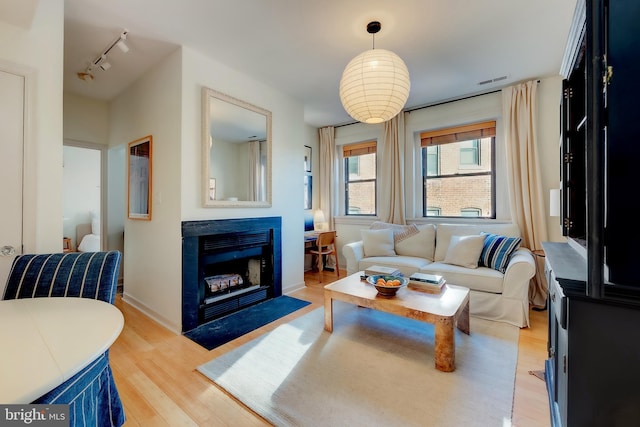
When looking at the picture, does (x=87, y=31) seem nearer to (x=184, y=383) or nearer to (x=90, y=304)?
(x=90, y=304)

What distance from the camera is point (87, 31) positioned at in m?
2.38

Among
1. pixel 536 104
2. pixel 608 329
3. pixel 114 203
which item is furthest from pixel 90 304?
pixel 536 104

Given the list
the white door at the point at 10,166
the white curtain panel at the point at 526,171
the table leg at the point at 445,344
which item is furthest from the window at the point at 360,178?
the white door at the point at 10,166

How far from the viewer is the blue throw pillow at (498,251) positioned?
9.66ft

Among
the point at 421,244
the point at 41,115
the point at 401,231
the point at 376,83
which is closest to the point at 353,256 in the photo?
the point at 401,231

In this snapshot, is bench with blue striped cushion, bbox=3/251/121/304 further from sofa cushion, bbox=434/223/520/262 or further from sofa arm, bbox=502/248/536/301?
sofa cushion, bbox=434/223/520/262

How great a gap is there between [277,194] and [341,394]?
2.51 m

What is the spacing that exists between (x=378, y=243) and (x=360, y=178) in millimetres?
1587

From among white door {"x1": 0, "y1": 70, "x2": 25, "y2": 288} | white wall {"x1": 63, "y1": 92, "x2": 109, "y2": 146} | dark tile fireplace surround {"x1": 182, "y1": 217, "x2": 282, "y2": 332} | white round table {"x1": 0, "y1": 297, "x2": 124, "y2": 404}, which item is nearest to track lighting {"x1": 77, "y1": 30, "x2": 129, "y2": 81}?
white wall {"x1": 63, "y1": 92, "x2": 109, "y2": 146}

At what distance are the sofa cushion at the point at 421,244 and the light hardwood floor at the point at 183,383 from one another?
4.34 ft

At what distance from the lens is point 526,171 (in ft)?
10.8

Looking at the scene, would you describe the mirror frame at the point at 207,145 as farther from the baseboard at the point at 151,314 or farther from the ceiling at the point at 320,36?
the baseboard at the point at 151,314

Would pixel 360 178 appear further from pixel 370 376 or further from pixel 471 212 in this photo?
pixel 370 376

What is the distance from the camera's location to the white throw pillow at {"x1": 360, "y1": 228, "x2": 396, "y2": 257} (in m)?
3.76
